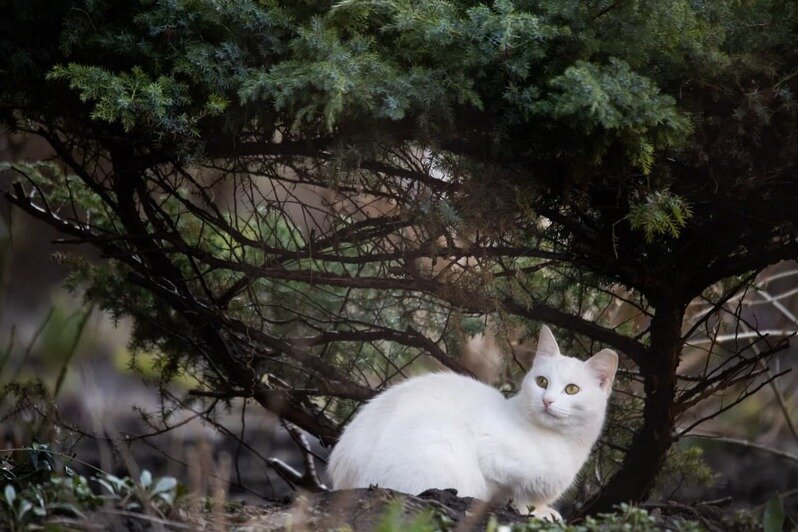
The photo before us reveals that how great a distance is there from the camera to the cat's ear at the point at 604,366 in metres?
3.34

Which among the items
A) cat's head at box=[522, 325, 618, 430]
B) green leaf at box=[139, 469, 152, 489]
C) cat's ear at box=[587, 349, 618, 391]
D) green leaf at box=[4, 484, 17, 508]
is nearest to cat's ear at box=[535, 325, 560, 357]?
cat's head at box=[522, 325, 618, 430]

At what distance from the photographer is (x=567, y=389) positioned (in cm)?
332

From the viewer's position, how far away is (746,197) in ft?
10.2

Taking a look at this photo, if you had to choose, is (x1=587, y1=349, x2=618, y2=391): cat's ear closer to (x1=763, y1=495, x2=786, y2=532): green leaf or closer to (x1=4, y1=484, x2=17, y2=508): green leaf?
(x1=763, y1=495, x2=786, y2=532): green leaf

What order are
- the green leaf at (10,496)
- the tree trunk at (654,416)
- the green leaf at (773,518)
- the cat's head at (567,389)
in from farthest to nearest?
the tree trunk at (654,416), the cat's head at (567,389), the green leaf at (773,518), the green leaf at (10,496)

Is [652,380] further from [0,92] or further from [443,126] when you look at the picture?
[0,92]

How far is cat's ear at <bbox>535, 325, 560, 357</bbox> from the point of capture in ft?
11.2

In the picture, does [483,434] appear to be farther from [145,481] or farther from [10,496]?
[10,496]

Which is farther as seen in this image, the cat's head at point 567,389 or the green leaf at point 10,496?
the cat's head at point 567,389

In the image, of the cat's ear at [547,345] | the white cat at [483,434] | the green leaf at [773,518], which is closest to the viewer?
the green leaf at [773,518]

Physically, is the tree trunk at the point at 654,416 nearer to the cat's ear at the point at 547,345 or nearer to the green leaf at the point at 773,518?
the cat's ear at the point at 547,345

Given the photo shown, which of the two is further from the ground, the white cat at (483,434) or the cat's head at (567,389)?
the cat's head at (567,389)

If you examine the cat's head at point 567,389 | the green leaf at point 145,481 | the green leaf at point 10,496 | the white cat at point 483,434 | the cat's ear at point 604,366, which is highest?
the cat's ear at point 604,366

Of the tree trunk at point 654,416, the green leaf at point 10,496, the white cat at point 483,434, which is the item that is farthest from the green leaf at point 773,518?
the green leaf at point 10,496
